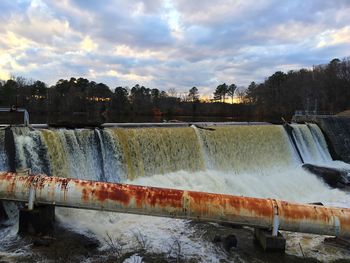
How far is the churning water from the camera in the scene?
27.7 ft

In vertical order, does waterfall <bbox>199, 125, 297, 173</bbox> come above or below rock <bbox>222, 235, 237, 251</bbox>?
above

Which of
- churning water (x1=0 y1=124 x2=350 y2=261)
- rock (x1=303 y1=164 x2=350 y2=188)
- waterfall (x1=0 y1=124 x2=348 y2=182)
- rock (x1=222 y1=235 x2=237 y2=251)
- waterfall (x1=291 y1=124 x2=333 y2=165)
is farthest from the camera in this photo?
waterfall (x1=291 y1=124 x2=333 y2=165)

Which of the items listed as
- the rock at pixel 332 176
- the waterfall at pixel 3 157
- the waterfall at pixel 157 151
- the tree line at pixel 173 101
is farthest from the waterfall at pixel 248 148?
the tree line at pixel 173 101

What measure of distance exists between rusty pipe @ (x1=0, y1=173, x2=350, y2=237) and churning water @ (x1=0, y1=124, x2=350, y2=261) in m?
0.84

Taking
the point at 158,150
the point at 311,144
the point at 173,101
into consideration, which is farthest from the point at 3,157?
the point at 173,101

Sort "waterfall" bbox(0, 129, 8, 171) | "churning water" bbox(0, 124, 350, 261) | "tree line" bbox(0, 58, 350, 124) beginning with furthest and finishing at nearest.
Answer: "tree line" bbox(0, 58, 350, 124), "waterfall" bbox(0, 129, 8, 171), "churning water" bbox(0, 124, 350, 261)

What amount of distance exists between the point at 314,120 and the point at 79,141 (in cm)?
1451

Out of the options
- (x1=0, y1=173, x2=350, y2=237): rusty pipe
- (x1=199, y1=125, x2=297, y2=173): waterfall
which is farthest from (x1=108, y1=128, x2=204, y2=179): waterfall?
(x1=0, y1=173, x2=350, y2=237): rusty pipe

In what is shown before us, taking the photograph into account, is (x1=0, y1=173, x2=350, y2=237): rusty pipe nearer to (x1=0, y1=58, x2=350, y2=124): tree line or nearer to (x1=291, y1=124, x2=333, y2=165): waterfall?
(x1=291, y1=124, x2=333, y2=165): waterfall

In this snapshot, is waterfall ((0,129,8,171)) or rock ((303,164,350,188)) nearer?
waterfall ((0,129,8,171))

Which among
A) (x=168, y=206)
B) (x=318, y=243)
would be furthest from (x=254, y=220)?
(x=318, y=243)

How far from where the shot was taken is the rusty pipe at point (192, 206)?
6500 mm

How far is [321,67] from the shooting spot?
76250 millimetres

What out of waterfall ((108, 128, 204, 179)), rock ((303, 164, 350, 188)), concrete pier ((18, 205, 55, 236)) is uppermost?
waterfall ((108, 128, 204, 179))
